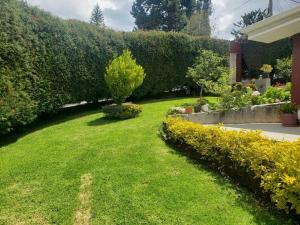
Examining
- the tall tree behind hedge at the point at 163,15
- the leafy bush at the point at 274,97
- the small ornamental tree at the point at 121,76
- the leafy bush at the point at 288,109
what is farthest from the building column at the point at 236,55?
the tall tree behind hedge at the point at 163,15

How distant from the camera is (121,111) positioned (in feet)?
46.8

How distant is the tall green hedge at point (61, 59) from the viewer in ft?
38.1

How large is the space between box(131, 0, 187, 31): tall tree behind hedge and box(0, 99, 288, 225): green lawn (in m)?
37.8

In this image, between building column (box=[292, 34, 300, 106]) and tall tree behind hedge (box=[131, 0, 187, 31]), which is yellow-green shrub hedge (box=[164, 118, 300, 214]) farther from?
tall tree behind hedge (box=[131, 0, 187, 31])

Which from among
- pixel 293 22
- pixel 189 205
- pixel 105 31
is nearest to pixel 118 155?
pixel 189 205

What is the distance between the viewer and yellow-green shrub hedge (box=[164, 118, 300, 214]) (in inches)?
179

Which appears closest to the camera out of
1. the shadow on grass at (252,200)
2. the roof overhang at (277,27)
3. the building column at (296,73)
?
the shadow on grass at (252,200)

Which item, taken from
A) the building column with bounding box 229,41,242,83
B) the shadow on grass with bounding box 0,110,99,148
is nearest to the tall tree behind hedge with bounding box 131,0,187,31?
the building column with bounding box 229,41,242,83

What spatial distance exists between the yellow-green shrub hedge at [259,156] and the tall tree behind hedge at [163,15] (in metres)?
39.1

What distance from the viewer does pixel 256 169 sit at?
5.43m

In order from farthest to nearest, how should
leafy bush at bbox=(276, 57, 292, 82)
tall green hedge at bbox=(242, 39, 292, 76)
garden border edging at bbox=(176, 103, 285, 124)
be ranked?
tall green hedge at bbox=(242, 39, 292, 76) → leafy bush at bbox=(276, 57, 292, 82) → garden border edging at bbox=(176, 103, 285, 124)

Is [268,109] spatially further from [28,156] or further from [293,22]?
[28,156]

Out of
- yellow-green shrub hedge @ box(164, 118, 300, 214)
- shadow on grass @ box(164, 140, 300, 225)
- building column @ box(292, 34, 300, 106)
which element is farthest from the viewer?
building column @ box(292, 34, 300, 106)

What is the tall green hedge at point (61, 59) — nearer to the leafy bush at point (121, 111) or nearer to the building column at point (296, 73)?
the leafy bush at point (121, 111)
